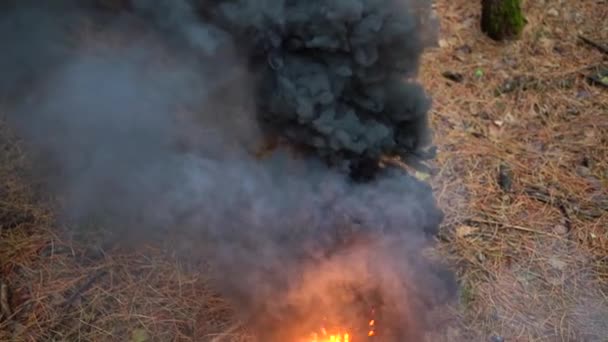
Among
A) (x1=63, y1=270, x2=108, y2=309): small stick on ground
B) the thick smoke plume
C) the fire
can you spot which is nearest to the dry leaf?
the thick smoke plume

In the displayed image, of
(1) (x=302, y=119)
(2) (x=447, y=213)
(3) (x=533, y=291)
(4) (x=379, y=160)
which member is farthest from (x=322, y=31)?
(3) (x=533, y=291)

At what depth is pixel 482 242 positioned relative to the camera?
299 centimetres

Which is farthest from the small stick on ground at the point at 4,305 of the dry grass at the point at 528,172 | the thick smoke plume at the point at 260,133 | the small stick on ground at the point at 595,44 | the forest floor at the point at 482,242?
the small stick on ground at the point at 595,44

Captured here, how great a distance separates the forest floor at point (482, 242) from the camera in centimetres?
253

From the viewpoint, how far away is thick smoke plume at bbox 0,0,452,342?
7.25 ft

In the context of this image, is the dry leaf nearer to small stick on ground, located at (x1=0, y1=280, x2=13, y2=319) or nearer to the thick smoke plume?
the thick smoke plume

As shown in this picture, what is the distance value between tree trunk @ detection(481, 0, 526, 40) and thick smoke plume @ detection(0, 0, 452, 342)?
2.30 meters

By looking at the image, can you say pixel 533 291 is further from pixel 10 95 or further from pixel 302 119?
pixel 10 95

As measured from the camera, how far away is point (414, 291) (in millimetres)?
2561

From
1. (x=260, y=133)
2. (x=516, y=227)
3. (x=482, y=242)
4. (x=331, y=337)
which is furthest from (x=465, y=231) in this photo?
(x=260, y=133)

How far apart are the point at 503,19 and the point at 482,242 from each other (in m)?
2.40

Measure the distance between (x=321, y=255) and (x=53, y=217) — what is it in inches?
62.7

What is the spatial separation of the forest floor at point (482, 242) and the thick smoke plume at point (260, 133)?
24 cm

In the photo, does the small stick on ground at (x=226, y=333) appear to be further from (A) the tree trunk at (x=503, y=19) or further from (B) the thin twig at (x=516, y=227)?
(A) the tree trunk at (x=503, y=19)
